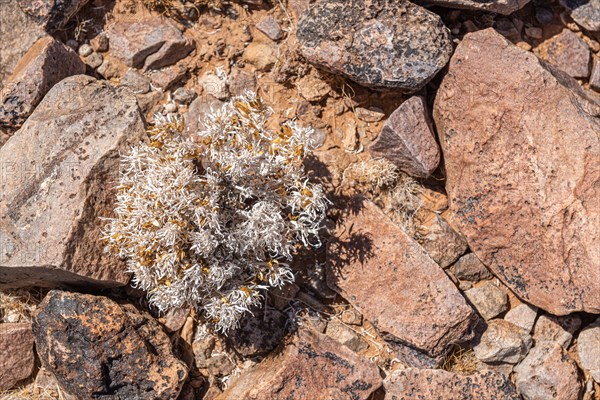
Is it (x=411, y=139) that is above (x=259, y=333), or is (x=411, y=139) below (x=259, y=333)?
above

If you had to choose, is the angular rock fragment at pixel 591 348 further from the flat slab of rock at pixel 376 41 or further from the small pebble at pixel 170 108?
the small pebble at pixel 170 108

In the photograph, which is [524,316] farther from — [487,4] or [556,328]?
[487,4]

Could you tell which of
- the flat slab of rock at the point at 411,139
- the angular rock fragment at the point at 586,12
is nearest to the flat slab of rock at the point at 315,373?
the flat slab of rock at the point at 411,139

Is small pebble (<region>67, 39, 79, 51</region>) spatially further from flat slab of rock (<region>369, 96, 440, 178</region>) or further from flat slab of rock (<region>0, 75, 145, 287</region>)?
flat slab of rock (<region>369, 96, 440, 178</region>)

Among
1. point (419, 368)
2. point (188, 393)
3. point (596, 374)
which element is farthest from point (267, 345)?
point (596, 374)

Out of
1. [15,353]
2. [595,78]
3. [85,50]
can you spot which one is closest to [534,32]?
[595,78]

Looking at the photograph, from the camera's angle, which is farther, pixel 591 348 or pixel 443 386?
pixel 591 348

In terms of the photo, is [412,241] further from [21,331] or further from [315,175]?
[21,331]
